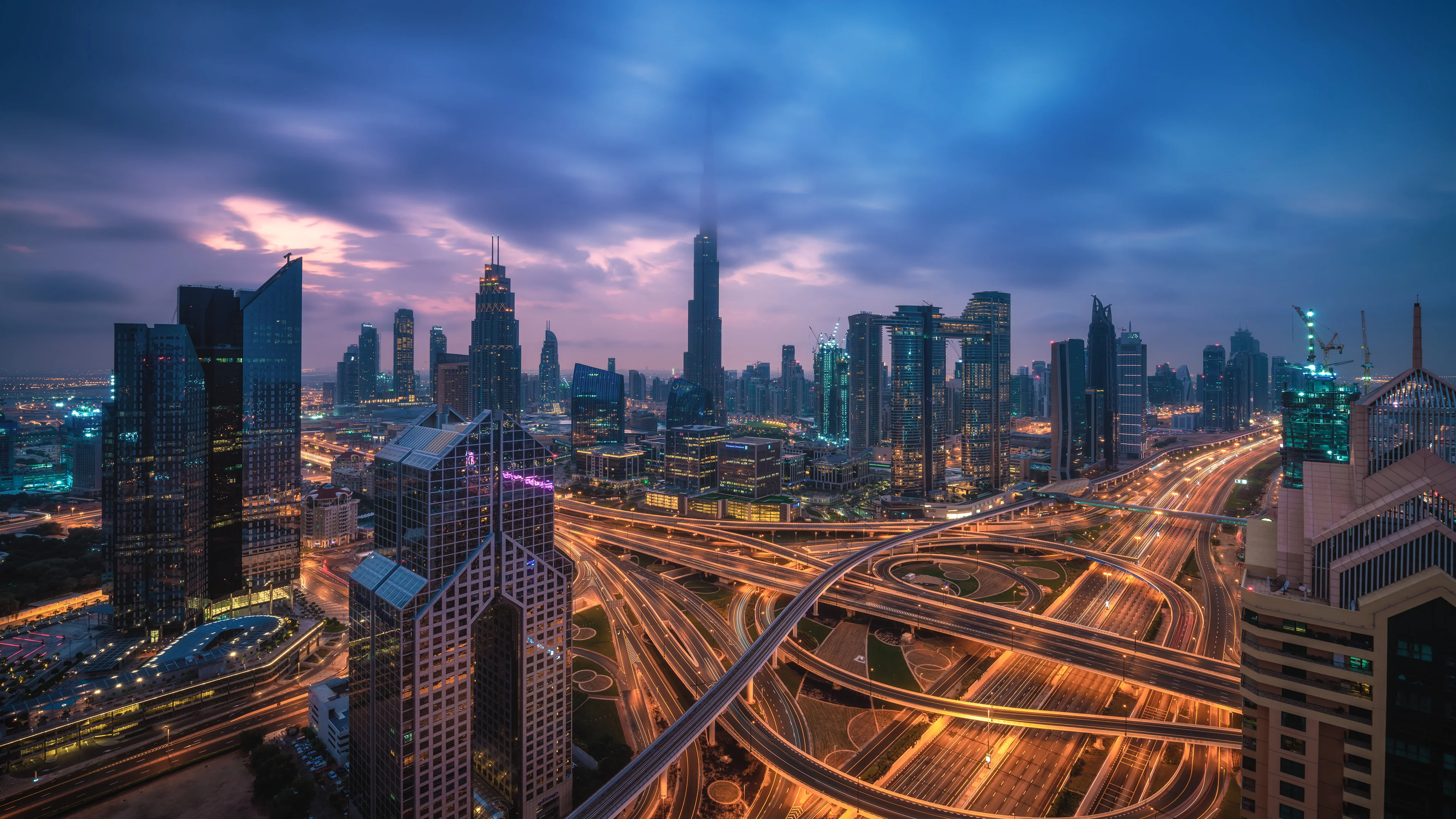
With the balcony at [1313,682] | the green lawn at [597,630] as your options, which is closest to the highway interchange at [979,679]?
the green lawn at [597,630]

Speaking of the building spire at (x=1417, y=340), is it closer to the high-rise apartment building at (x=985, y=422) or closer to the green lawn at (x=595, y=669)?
the green lawn at (x=595, y=669)

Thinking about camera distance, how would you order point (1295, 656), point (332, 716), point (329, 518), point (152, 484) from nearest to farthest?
point (1295, 656), point (332, 716), point (152, 484), point (329, 518)

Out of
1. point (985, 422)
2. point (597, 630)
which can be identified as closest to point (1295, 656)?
point (597, 630)

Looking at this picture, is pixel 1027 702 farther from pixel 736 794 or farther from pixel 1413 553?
pixel 1413 553

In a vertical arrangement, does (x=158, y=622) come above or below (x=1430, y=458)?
below

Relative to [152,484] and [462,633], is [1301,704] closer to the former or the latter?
[462,633]

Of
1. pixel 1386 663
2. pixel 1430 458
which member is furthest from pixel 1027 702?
pixel 1430 458

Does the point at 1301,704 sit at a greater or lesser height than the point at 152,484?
lesser

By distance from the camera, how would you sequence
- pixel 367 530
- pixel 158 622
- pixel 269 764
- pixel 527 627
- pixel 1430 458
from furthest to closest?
pixel 367 530 → pixel 158 622 → pixel 269 764 → pixel 527 627 → pixel 1430 458
